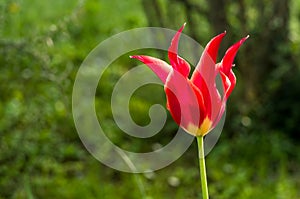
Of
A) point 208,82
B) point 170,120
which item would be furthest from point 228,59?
point 170,120

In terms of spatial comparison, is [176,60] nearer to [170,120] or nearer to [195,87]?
[195,87]

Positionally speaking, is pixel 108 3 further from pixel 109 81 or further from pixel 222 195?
pixel 222 195

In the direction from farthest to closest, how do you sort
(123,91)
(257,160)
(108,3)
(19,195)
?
(108,3) → (123,91) → (257,160) → (19,195)

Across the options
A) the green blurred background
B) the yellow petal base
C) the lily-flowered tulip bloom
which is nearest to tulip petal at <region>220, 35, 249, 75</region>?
the lily-flowered tulip bloom

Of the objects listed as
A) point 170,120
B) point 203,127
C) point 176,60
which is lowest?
point 203,127

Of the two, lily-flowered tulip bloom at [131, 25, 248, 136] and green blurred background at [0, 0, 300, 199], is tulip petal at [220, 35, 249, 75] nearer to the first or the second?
lily-flowered tulip bloom at [131, 25, 248, 136]

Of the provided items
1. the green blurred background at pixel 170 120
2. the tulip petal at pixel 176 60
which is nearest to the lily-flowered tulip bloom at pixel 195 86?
the tulip petal at pixel 176 60

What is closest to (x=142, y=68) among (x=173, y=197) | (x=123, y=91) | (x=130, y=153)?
(x=123, y=91)
